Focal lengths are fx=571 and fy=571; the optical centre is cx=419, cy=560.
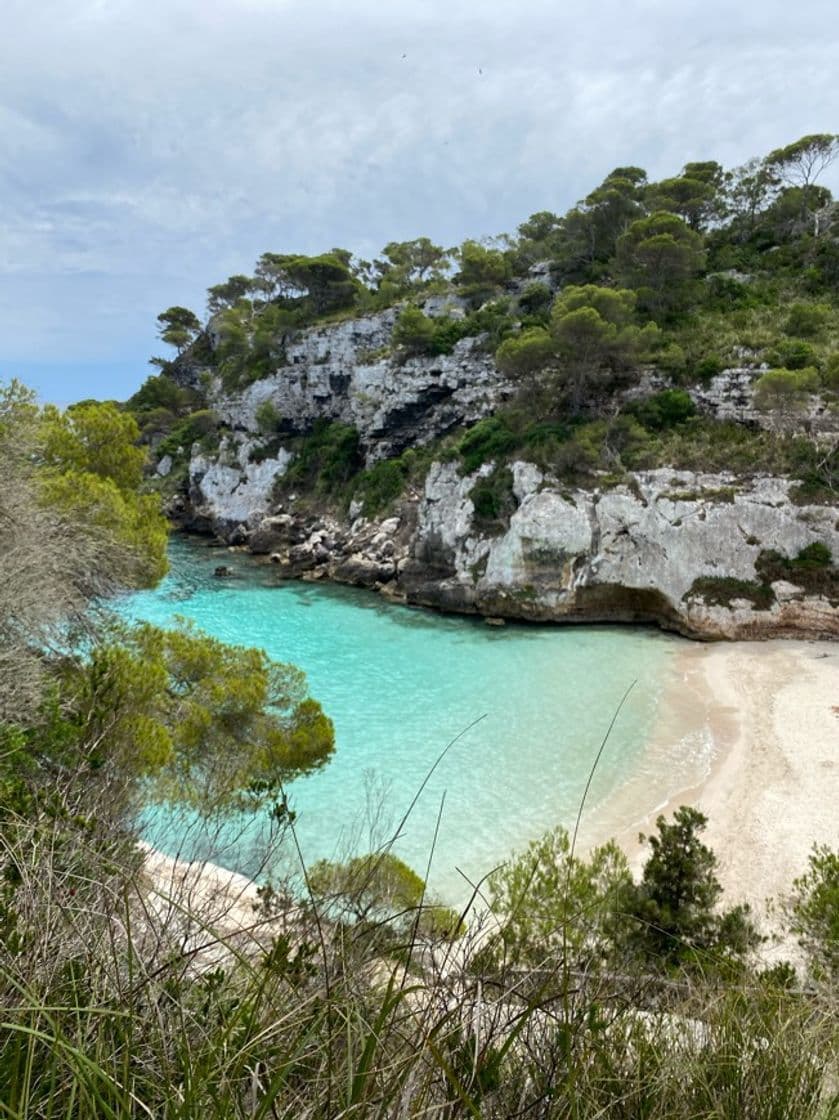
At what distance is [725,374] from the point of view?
2097 cm

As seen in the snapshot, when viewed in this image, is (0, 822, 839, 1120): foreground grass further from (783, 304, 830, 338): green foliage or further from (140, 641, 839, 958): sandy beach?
(783, 304, 830, 338): green foliage

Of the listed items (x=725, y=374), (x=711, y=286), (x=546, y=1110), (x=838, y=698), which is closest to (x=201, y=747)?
(x=546, y=1110)

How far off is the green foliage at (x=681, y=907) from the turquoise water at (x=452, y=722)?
154 cm

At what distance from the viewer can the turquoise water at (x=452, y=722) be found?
7.88 meters

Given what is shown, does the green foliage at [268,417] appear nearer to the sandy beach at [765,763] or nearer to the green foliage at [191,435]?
the green foliage at [191,435]

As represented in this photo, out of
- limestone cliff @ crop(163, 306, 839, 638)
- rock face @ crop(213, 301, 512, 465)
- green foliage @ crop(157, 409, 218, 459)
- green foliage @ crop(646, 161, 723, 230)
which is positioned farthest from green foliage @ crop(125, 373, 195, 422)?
green foliage @ crop(646, 161, 723, 230)

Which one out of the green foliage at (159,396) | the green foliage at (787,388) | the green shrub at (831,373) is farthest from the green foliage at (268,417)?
the green shrub at (831,373)

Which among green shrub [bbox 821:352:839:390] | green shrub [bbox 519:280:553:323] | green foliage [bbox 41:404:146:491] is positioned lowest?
green foliage [bbox 41:404:146:491]

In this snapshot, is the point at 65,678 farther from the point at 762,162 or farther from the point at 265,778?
the point at 762,162

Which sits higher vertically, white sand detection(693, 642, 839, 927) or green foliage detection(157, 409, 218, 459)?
green foliage detection(157, 409, 218, 459)

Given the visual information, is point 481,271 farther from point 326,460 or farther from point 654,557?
point 654,557

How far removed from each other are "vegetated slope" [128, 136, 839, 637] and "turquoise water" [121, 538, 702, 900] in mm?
2771

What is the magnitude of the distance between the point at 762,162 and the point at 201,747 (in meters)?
41.3

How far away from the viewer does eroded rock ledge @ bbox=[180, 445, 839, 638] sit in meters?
16.3
